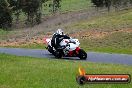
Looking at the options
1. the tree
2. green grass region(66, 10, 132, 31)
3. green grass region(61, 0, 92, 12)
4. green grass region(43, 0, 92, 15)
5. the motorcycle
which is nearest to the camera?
the motorcycle

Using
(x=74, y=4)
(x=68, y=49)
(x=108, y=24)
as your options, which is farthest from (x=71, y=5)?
(x=68, y=49)

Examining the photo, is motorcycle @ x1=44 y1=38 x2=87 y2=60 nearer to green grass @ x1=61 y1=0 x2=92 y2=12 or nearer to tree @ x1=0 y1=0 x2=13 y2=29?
tree @ x1=0 y1=0 x2=13 y2=29

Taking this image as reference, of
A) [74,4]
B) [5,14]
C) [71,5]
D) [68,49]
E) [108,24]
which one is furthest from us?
[74,4]

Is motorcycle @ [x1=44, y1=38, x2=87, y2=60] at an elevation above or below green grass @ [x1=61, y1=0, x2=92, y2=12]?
above

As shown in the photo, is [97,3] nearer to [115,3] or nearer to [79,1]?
[115,3]

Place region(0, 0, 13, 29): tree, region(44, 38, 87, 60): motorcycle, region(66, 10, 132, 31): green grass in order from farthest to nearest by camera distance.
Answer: region(0, 0, 13, 29): tree, region(66, 10, 132, 31): green grass, region(44, 38, 87, 60): motorcycle

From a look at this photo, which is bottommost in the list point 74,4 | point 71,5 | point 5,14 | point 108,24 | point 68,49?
point 74,4

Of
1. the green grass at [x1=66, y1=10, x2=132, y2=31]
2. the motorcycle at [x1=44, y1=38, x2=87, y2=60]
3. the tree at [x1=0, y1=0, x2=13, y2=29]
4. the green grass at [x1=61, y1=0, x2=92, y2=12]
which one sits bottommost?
the green grass at [x1=61, y1=0, x2=92, y2=12]

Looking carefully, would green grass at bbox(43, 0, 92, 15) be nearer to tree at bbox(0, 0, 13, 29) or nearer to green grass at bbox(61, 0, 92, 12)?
green grass at bbox(61, 0, 92, 12)

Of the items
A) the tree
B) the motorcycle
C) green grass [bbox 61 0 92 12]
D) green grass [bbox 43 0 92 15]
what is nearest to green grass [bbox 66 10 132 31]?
the tree

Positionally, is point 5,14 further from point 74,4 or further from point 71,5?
point 74,4

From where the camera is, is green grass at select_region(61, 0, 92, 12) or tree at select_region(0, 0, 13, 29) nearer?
tree at select_region(0, 0, 13, 29)

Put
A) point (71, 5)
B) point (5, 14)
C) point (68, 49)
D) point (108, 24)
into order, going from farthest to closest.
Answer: point (71, 5) → point (5, 14) → point (108, 24) → point (68, 49)

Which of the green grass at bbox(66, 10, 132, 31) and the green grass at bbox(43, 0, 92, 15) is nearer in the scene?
the green grass at bbox(66, 10, 132, 31)
